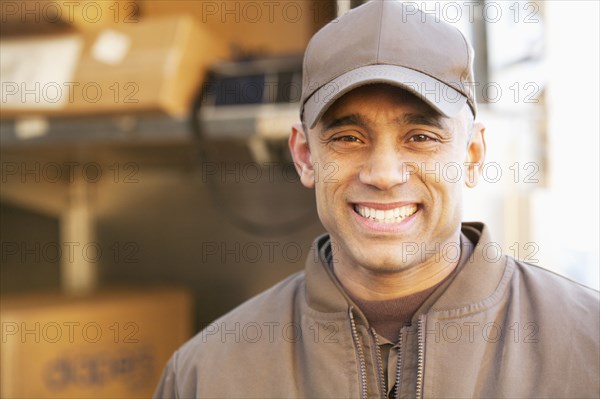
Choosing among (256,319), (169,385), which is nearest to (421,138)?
(256,319)

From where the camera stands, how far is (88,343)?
1844 millimetres

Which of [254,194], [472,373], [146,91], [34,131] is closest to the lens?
[472,373]

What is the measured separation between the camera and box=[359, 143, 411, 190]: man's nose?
0.87 m

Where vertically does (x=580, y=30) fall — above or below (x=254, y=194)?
above

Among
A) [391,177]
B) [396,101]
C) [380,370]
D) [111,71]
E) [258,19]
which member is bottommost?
[380,370]

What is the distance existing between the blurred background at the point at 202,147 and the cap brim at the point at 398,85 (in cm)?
43

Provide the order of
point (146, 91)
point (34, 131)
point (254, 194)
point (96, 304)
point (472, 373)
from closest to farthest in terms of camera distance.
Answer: point (472, 373) < point (146, 91) < point (34, 131) < point (96, 304) < point (254, 194)

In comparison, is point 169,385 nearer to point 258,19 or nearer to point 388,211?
point 388,211

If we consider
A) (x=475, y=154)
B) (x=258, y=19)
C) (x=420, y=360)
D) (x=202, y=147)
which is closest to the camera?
(x=420, y=360)

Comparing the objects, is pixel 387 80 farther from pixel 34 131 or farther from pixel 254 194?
pixel 254 194

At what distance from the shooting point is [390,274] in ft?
3.03

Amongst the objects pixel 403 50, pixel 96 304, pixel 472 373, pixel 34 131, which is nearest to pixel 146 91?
pixel 34 131

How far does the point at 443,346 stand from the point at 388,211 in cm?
19

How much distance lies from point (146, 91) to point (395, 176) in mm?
894
